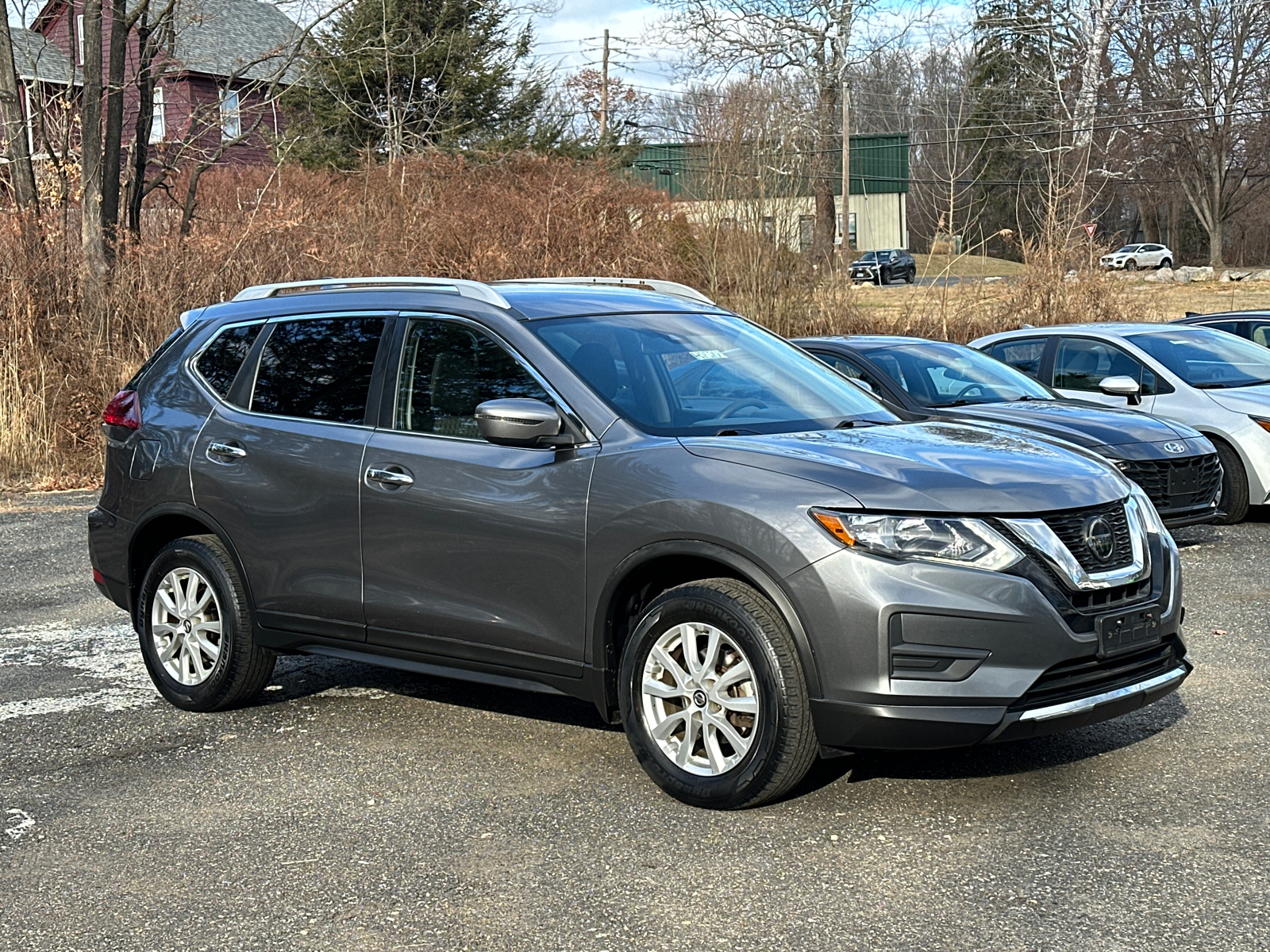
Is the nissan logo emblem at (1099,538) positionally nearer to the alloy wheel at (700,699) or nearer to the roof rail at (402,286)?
the alloy wheel at (700,699)

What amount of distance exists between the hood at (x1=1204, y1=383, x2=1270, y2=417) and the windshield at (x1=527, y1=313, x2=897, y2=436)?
590 cm

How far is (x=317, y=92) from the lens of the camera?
3725 centimetres

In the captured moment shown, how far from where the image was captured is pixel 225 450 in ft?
20.0

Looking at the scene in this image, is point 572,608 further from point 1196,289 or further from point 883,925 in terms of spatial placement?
point 1196,289

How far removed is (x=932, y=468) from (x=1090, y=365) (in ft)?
25.9

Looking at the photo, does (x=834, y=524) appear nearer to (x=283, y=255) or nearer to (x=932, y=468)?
(x=932, y=468)

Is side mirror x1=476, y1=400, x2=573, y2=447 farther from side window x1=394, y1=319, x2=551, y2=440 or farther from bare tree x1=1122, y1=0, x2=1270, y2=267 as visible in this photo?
bare tree x1=1122, y1=0, x2=1270, y2=267

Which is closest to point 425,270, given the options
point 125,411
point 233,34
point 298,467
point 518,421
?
point 125,411

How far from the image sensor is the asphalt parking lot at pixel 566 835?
3.88m

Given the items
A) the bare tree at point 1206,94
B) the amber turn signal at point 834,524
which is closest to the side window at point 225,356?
the amber turn signal at point 834,524

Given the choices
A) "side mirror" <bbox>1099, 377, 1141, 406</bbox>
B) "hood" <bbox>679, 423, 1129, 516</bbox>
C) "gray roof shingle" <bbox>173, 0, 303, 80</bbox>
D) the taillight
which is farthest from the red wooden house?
"hood" <bbox>679, 423, 1129, 516</bbox>

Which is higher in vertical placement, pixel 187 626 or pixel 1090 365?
pixel 1090 365

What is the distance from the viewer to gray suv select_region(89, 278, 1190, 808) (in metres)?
4.42

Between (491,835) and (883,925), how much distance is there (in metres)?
1.36
